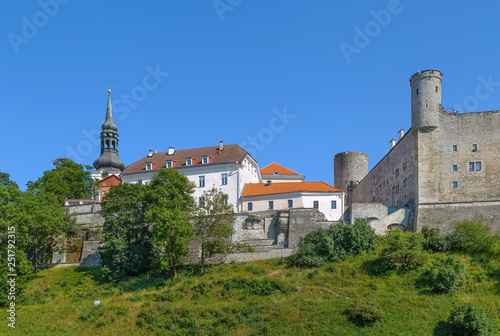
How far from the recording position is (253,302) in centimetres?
4412

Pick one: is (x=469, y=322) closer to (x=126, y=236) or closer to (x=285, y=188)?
(x=285, y=188)

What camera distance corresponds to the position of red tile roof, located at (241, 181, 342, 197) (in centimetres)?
6253

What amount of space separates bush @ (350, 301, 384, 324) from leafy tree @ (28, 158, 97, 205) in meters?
42.5

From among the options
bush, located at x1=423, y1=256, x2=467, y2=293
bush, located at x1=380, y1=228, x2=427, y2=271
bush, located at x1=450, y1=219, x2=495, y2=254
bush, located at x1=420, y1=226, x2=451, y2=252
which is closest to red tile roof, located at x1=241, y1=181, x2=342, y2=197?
bush, located at x1=420, y1=226, x2=451, y2=252

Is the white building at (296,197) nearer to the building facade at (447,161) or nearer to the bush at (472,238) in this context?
the building facade at (447,161)

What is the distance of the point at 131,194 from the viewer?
5703 cm

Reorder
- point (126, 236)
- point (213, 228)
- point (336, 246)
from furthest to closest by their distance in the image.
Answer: point (126, 236) < point (213, 228) < point (336, 246)

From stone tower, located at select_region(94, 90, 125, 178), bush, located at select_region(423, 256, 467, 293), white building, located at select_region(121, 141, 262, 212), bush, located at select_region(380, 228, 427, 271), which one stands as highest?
stone tower, located at select_region(94, 90, 125, 178)

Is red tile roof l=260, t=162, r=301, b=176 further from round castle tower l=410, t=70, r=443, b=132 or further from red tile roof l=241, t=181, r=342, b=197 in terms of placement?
round castle tower l=410, t=70, r=443, b=132

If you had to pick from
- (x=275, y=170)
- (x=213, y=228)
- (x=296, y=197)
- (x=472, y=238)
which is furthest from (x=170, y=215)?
(x=275, y=170)

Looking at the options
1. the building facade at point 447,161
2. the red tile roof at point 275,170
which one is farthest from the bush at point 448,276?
the red tile roof at point 275,170

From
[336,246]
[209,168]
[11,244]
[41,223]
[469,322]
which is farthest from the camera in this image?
[209,168]

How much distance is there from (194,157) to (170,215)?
2000cm

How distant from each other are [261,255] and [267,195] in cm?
987
